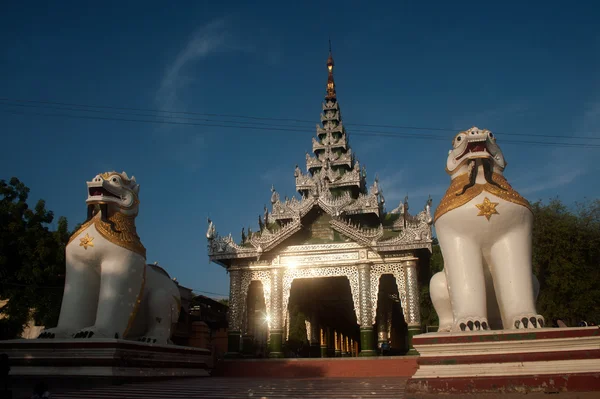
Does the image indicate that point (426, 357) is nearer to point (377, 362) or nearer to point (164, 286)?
point (164, 286)

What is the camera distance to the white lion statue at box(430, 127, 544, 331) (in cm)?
597

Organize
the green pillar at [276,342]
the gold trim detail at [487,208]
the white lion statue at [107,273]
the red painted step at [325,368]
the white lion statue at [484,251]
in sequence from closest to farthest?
the white lion statue at [484,251] < the gold trim detail at [487,208] < the white lion statue at [107,273] < the red painted step at [325,368] < the green pillar at [276,342]

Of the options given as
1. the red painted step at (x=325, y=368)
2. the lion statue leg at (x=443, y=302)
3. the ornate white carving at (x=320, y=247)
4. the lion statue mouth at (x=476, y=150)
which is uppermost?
the ornate white carving at (x=320, y=247)

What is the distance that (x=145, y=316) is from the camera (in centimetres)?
966

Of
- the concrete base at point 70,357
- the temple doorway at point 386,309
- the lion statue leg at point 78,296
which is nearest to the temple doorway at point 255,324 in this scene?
the temple doorway at point 386,309

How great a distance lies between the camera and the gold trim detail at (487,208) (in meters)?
6.32

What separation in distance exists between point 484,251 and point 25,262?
10.4m

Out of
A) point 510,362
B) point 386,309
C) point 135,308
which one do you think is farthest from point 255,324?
point 510,362

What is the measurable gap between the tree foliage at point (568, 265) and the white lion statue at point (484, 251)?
44.4 feet

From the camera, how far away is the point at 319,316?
886 inches

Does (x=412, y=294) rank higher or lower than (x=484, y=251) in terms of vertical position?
higher

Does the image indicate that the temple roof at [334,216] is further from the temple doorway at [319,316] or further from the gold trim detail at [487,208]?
the gold trim detail at [487,208]

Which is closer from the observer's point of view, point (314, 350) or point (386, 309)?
point (386, 309)

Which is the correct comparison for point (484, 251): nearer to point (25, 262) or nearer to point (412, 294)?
point (412, 294)
